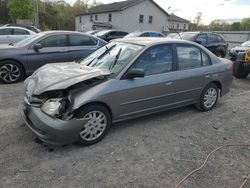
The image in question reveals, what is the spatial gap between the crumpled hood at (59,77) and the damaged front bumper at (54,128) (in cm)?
35

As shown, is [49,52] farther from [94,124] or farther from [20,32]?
[20,32]

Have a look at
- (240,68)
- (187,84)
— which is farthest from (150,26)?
(187,84)

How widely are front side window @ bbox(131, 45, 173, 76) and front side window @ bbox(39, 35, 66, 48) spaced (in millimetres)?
4395

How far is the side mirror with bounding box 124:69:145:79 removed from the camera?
417 cm

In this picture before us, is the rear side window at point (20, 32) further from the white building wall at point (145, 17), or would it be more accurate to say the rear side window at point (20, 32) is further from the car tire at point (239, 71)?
the white building wall at point (145, 17)

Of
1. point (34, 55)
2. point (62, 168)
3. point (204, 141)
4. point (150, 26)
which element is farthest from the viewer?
point (150, 26)

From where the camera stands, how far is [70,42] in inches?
328

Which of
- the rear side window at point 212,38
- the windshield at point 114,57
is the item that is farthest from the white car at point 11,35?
the windshield at point 114,57

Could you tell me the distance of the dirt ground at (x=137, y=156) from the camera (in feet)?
10.5

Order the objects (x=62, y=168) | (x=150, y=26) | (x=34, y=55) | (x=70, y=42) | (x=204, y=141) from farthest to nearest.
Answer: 1. (x=150, y=26)
2. (x=70, y=42)
3. (x=34, y=55)
4. (x=204, y=141)
5. (x=62, y=168)

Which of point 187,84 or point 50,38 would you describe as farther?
point 50,38

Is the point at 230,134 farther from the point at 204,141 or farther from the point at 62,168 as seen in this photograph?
the point at 62,168

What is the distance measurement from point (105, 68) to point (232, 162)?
8.06ft

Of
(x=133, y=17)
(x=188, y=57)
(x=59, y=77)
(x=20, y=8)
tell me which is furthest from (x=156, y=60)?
(x=20, y=8)
